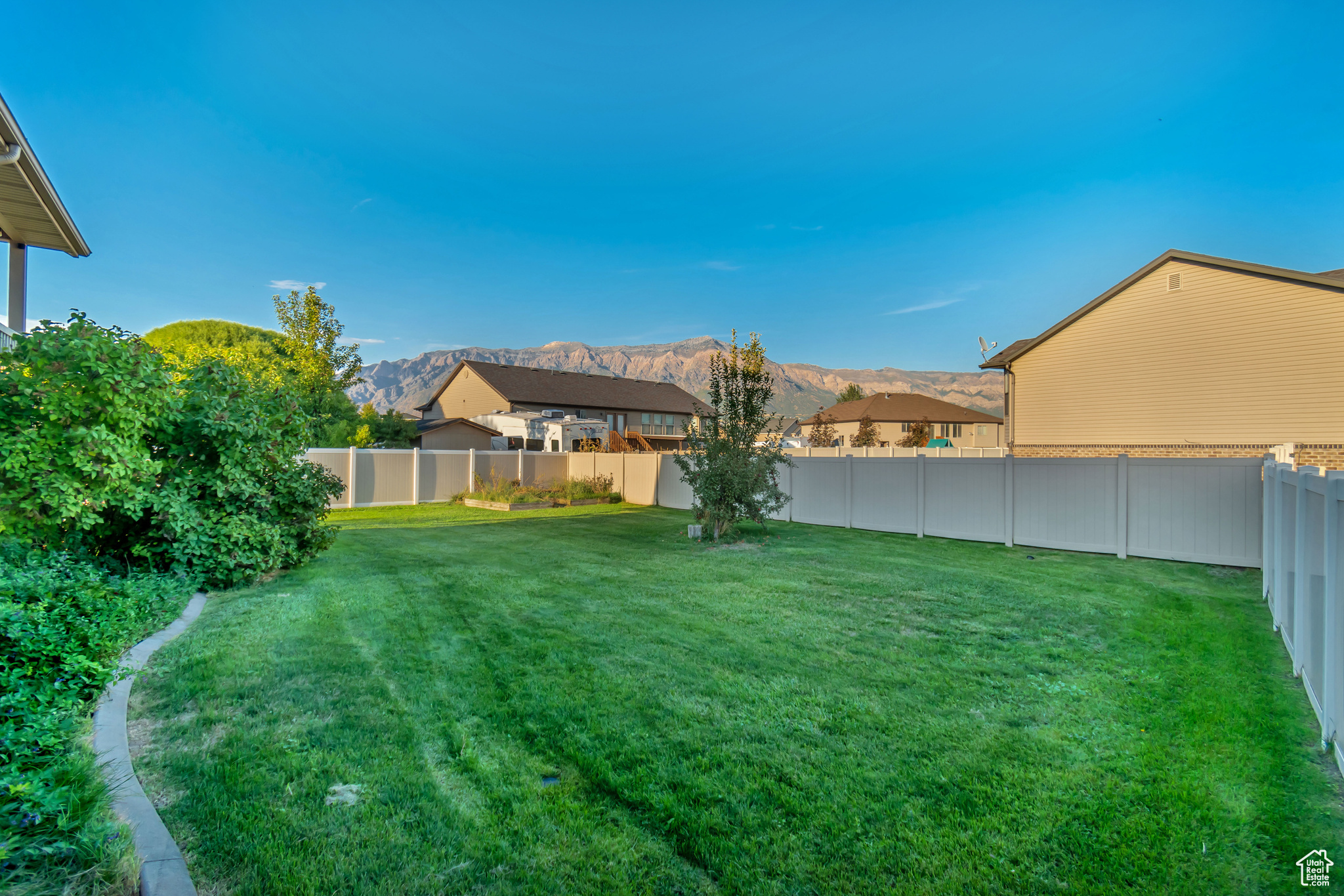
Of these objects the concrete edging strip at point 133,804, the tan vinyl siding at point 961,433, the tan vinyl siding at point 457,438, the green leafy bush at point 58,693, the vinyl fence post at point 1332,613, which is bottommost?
the concrete edging strip at point 133,804

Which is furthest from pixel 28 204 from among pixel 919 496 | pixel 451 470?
pixel 919 496

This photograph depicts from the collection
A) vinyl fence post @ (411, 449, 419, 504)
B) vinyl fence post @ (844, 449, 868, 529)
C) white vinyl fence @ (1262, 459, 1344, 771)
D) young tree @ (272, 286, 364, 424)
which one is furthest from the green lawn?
young tree @ (272, 286, 364, 424)

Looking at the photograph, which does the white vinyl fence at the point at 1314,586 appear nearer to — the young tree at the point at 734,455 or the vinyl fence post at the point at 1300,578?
the vinyl fence post at the point at 1300,578

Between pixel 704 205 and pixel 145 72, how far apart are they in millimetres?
18754

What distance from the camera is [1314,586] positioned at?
10.6 feet

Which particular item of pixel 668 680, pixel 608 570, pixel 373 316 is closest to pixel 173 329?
pixel 373 316

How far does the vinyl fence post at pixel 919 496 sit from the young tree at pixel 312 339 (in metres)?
26.8

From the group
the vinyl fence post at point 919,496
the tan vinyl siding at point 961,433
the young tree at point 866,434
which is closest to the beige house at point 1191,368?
the vinyl fence post at point 919,496

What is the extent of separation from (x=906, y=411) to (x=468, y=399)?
149 feet

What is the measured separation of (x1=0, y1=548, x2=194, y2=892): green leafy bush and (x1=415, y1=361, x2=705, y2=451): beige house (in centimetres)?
3435

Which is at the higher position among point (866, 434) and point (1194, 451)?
point (866, 434)

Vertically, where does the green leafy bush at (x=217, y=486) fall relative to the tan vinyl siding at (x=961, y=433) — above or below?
below

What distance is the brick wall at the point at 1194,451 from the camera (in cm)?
1358

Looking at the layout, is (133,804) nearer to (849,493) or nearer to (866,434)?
(849,493)
